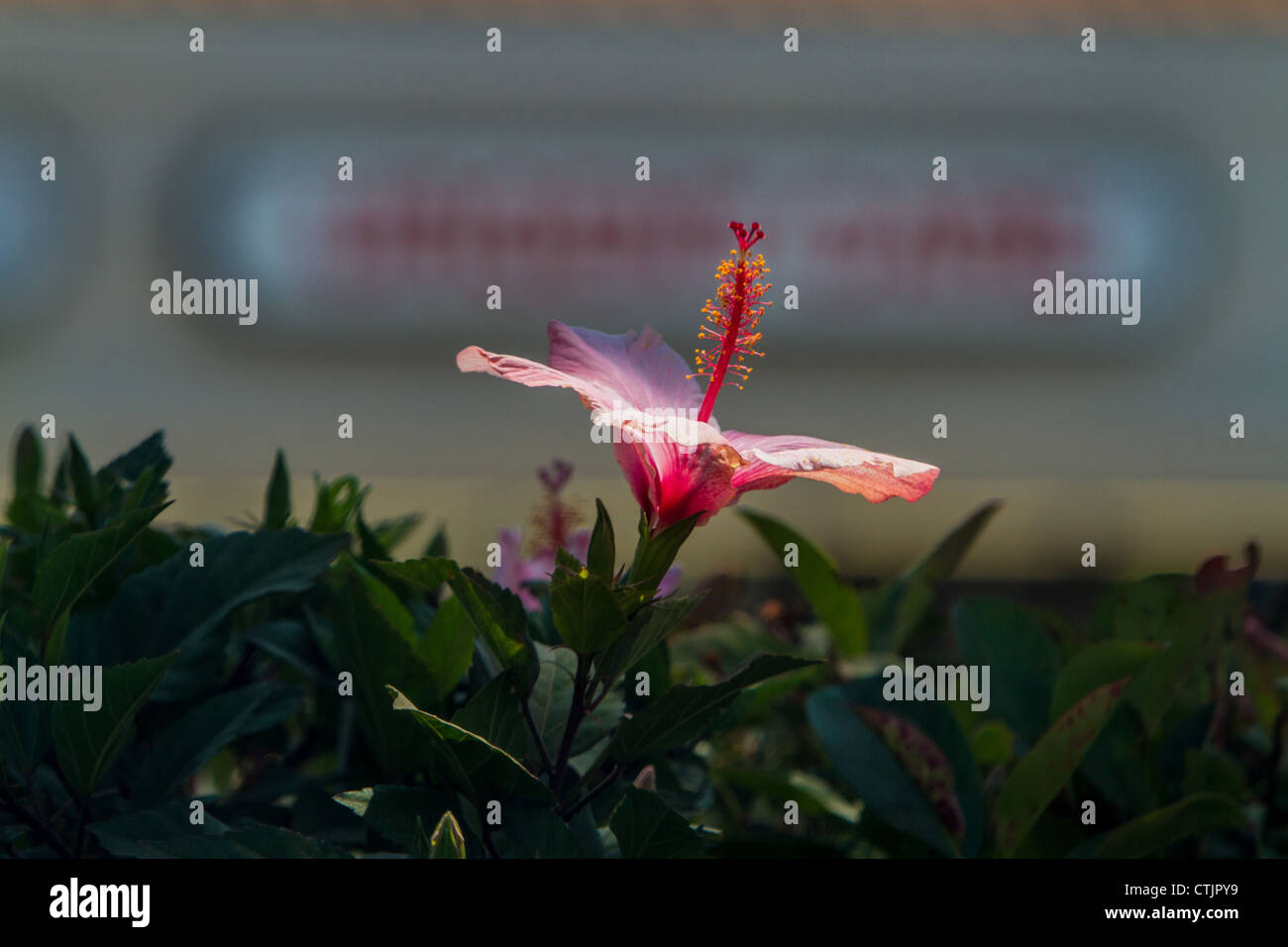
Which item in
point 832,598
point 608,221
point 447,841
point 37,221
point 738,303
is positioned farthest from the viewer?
point 37,221

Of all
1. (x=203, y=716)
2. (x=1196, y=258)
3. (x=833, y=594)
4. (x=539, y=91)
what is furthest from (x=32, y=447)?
(x=1196, y=258)

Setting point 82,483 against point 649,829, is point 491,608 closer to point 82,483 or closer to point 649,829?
point 649,829

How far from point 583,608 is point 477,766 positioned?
0.09m

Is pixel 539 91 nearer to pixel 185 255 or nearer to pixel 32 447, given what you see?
pixel 185 255

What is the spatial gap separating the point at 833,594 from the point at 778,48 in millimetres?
3943

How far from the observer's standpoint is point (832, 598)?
34.9 inches

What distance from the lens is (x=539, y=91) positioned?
4.42 meters

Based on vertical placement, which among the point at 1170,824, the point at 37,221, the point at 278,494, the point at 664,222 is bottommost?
the point at 1170,824

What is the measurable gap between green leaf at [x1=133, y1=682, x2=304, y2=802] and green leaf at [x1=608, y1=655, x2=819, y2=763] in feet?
0.67

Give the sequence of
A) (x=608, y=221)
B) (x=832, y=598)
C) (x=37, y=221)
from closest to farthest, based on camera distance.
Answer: (x=832, y=598) → (x=608, y=221) → (x=37, y=221)

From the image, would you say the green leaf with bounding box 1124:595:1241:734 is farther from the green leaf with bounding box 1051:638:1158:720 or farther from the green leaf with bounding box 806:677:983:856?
the green leaf with bounding box 806:677:983:856

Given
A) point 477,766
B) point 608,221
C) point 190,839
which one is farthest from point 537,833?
point 608,221

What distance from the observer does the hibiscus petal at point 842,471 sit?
44 cm

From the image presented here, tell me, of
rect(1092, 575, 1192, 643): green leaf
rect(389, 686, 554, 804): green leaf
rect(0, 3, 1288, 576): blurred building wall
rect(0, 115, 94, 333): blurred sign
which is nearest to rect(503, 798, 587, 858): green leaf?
rect(389, 686, 554, 804): green leaf
